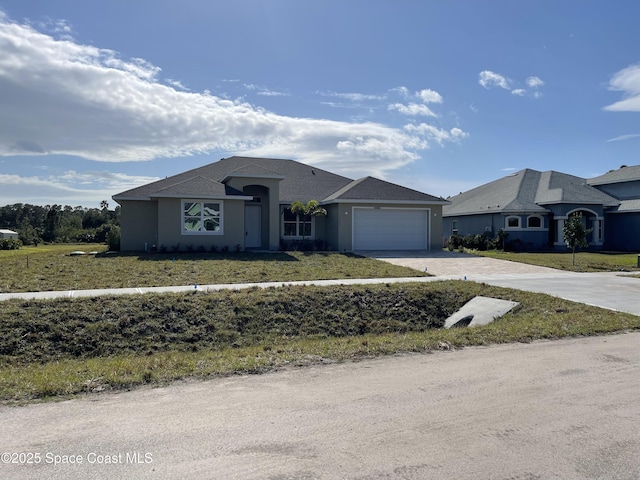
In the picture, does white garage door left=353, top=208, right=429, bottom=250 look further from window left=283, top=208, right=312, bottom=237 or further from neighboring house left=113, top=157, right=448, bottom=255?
window left=283, top=208, right=312, bottom=237

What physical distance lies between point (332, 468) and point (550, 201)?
29091 mm

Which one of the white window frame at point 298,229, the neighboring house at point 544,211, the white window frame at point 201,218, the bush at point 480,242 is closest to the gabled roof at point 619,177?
the neighboring house at point 544,211

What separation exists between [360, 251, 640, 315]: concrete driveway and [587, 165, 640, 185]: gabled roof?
15210mm

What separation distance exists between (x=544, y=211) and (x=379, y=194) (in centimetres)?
1120

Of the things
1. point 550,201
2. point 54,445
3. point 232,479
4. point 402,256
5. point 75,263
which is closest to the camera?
point 232,479

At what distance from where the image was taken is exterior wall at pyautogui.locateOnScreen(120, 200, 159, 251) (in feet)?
73.4

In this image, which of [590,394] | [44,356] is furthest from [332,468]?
[44,356]

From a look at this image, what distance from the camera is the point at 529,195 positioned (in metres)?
30.9

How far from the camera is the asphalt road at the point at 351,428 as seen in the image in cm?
A: 368

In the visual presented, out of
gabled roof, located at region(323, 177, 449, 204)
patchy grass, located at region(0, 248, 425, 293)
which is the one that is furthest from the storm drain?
gabled roof, located at region(323, 177, 449, 204)

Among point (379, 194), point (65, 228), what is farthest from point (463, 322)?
point (65, 228)

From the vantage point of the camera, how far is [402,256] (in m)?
22.1

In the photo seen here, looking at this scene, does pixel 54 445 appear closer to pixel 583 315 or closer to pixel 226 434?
pixel 226 434

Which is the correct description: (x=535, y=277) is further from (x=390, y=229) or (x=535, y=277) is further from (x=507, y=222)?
(x=507, y=222)
